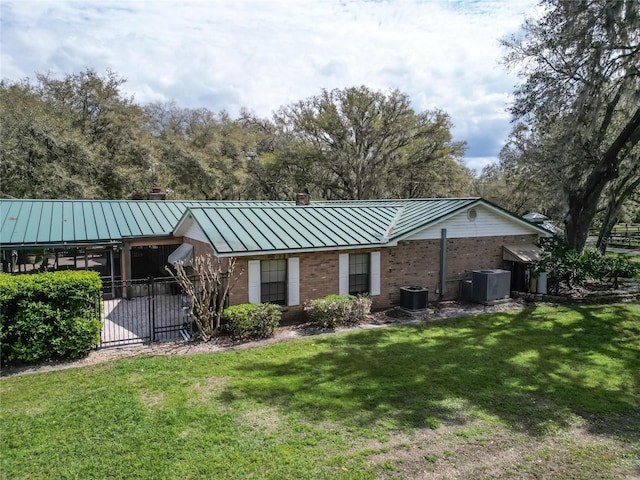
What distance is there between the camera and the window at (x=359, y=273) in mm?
14531

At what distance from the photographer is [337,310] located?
12.9 metres

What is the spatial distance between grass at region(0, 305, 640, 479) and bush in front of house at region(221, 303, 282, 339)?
3.10ft

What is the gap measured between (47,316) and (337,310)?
730 cm

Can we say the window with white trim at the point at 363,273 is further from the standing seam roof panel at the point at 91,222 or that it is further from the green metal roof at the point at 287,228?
the standing seam roof panel at the point at 91,222

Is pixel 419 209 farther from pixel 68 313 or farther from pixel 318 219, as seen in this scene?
pixel 68 313

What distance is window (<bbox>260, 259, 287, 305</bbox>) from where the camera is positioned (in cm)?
1319

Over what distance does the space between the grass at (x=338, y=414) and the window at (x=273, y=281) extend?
239 cm

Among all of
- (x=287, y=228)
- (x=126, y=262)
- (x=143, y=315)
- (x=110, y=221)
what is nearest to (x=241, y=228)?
(x=287, y=228)

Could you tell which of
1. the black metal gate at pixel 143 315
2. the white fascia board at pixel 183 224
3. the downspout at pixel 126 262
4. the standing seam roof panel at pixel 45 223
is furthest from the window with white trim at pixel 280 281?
the standing seam roof panel at pixel 45 223

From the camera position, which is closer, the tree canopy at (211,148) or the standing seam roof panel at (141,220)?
the standing seam roof panel at (141,220)

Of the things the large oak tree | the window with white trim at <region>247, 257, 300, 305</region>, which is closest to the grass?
the window with white trim at <region>247, 257, 300, 305</region>

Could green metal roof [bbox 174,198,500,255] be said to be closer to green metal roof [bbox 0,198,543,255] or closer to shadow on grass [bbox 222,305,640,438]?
green metal roof [bbox 0,198,543,255]

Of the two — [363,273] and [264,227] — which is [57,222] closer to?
[264,227]

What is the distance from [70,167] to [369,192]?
22.6 meters
